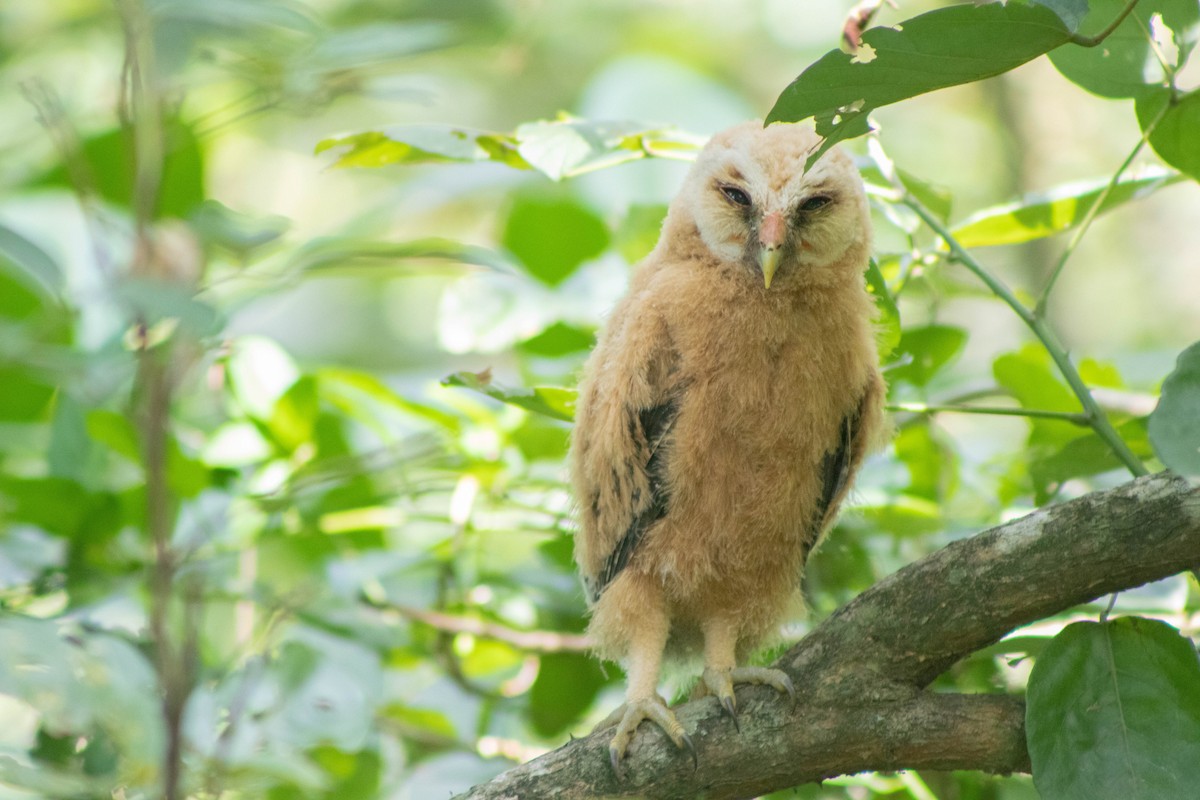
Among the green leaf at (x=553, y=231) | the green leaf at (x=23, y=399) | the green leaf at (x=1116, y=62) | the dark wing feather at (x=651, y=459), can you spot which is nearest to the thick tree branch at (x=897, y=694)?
the dark wing feather at (x=651, y=459)

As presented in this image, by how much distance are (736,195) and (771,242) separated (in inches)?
7.2

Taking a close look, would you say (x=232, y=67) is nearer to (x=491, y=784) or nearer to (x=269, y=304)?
(x=491, y=784)

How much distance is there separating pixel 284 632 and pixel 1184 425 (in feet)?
7.96

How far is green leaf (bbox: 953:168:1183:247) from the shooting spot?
2.47m

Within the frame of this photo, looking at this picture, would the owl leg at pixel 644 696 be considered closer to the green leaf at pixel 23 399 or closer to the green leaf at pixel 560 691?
the green leaf at pixel 560 691

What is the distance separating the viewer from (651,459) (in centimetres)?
252

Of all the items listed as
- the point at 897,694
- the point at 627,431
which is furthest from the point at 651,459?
the point at 897,694

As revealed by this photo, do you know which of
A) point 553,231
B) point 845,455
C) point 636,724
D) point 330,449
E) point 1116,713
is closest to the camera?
point 1116,713

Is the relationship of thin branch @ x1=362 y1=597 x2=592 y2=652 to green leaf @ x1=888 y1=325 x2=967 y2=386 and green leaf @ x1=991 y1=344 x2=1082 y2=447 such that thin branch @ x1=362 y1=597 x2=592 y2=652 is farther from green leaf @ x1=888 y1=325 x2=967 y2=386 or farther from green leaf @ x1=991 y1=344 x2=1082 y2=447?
green leaf @ x1=991 y1=344 x2=1082 y2=447

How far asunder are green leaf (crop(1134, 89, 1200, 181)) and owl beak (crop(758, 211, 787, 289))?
2.43 feet

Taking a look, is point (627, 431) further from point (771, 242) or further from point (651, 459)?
point (771, 242)

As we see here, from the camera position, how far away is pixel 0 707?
3168 millimetres

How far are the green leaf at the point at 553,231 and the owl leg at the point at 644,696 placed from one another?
4.85ft

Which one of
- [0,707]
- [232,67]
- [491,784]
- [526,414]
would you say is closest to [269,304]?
[526,414]
